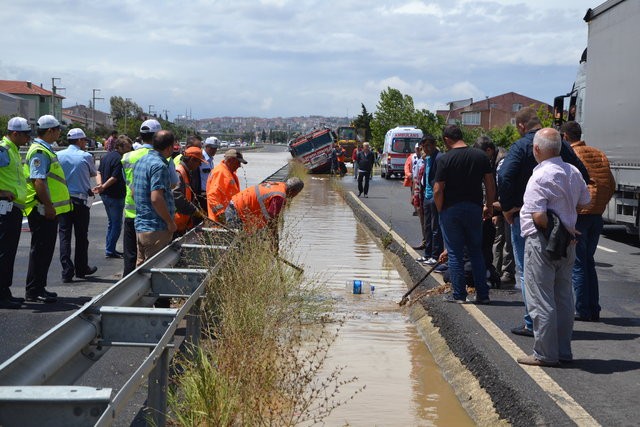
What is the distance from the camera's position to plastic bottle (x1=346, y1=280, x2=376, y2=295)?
469 inches

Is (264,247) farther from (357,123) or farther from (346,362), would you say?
(357,123)

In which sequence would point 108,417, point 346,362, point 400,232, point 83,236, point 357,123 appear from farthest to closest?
point 357,123 → point 400,232 → point 83,236 → point 346,362 → point 108,417

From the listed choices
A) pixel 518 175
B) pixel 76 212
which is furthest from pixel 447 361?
pixel 76 212

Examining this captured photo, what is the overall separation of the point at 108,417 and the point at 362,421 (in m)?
3.45

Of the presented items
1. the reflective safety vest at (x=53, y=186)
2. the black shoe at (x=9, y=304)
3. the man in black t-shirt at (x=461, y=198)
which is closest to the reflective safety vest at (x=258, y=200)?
the man in black t-shirt at (x=461, y=198)

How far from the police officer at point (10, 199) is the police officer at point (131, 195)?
42.0 inches

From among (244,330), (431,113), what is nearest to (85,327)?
(244,330)

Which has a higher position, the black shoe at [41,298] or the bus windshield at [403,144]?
the bus windshield at [403,144]

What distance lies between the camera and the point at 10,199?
9320 millimetres

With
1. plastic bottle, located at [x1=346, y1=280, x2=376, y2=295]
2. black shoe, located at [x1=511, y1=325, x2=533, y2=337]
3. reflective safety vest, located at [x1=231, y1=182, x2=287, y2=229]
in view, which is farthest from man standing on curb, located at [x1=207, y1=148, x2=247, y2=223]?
black shoe, located at [x1=511, y1=325, x2=533, y2=337]

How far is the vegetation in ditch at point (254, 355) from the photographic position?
5324 mm

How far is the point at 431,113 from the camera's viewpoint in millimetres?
80500

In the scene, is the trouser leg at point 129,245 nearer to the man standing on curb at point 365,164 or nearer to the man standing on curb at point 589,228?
the man standing on curb at point 589,228

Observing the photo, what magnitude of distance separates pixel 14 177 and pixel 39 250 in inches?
33.8
